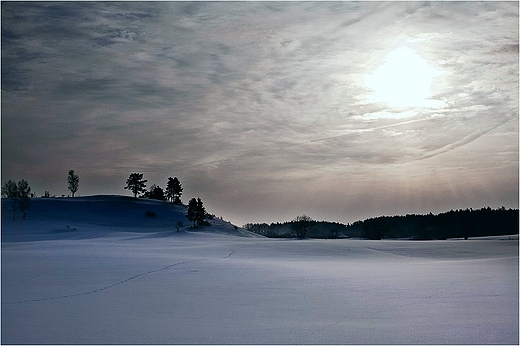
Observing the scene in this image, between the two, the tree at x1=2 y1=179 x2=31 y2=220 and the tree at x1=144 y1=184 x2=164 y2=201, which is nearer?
the tree at x1=2 y1=179 x2=31 y2=220

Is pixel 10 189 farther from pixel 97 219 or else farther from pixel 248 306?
pixel 248 306

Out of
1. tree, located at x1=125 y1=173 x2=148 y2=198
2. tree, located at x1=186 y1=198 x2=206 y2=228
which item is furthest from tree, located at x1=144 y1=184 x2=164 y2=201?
tree, located at x1=186 y1=198 x2=206 y2=228

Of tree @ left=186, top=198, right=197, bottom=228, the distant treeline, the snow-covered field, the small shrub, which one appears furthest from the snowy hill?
the snow-covered field

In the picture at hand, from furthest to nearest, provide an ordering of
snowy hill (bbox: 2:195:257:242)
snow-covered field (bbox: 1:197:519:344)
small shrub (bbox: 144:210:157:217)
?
1. small shrub (bbox: 144:210:157:217)
2. snowy hill (bbox: 2:195:257:242)
3. snow-covered field (bbox: 1:197:519:344)

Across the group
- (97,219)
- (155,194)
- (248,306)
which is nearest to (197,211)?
(97,219)

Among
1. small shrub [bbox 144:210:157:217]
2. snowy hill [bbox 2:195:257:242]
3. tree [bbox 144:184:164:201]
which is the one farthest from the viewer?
tree [bbox 144:184:164:201]

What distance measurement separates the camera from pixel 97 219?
92.3 m

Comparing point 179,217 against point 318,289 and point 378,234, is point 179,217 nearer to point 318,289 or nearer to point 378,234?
point 378,234

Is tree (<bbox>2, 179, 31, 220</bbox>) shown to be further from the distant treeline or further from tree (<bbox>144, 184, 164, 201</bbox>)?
the distant treeline

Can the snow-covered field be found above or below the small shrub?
below

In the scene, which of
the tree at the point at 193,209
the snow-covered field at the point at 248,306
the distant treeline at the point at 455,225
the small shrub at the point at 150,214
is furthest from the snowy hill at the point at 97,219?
the snow-covered field at the point at 248,306

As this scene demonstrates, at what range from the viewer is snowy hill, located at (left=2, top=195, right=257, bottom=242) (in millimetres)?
71688

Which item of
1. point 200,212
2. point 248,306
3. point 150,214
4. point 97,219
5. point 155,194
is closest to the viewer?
point 248,306

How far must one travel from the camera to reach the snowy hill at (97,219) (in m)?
71.7
